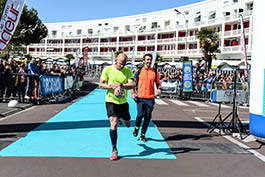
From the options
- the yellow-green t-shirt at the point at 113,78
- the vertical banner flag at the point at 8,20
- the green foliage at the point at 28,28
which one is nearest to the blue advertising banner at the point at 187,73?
the vertical banner flag at the point at 8,20

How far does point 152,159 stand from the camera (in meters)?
5.18

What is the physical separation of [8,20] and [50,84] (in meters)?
6.23

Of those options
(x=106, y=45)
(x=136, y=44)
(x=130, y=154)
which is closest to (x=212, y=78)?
(x=130, y=154)

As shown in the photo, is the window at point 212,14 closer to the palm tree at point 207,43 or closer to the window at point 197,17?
the window at point 197,17

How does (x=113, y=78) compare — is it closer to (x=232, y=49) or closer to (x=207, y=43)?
(x=207, y=43)

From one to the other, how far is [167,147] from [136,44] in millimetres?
63686

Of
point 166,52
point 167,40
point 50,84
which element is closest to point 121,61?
point 50,84

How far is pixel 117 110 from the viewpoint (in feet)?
17.1

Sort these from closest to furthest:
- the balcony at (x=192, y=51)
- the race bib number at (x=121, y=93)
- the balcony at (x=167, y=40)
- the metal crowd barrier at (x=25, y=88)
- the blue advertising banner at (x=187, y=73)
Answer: the race bib number at (x=121, y=93), the metal crowd barrier at (x=25, y=88), the blue advertising banner at (x=187, y=73), the balcony at (x=192, y=51), the balcony at (x=167, y=40)

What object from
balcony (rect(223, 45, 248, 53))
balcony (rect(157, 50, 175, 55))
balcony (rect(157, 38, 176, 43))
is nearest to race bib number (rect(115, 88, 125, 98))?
balcony (rect(223, 45, 248, 53))

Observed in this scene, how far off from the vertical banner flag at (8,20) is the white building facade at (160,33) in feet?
86.5

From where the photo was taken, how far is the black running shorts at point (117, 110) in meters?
5.12

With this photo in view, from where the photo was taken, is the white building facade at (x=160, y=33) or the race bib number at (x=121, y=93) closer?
the race bib number at (x=121, y=93)

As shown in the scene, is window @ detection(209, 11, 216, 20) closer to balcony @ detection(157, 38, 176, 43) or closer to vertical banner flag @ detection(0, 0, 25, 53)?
balcony @ detection(157, 38, 176, 43)
